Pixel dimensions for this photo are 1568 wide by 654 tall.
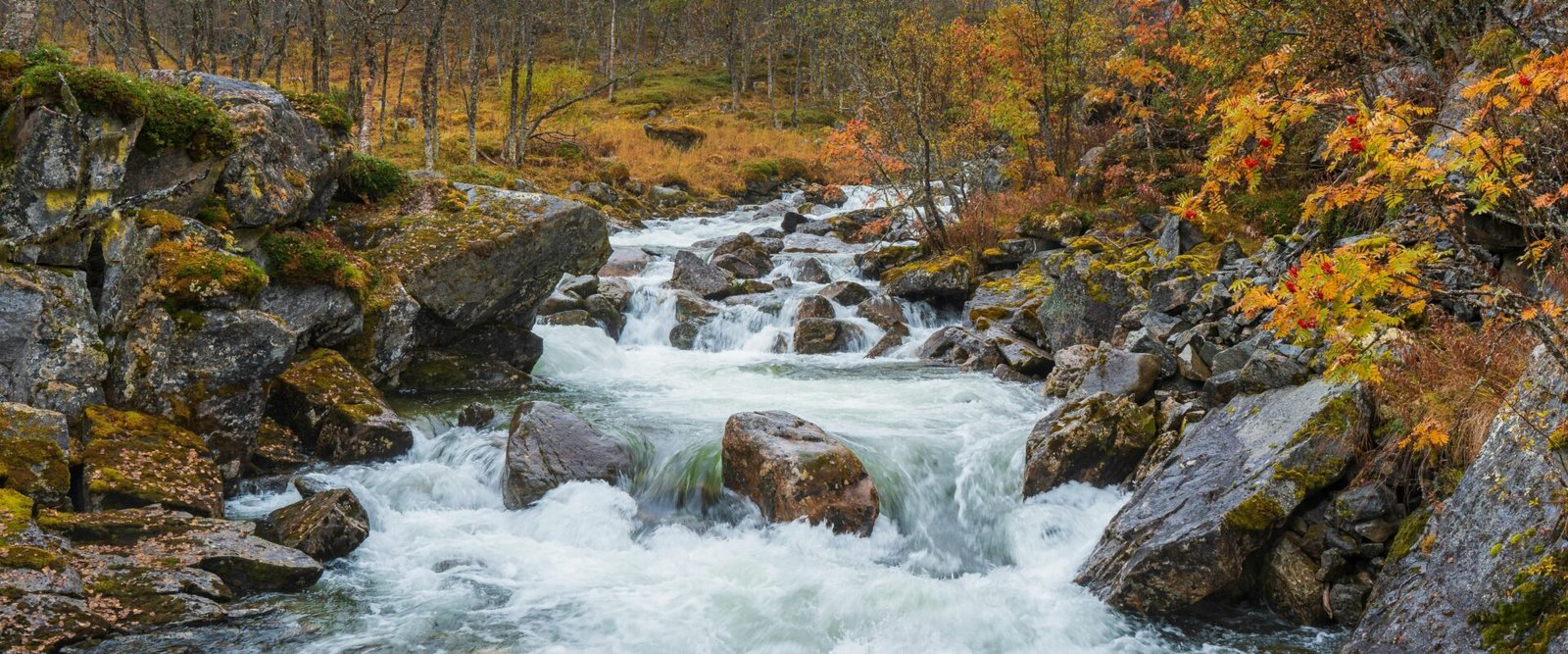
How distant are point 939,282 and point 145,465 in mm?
14472

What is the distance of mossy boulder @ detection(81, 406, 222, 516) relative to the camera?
24.8 feet

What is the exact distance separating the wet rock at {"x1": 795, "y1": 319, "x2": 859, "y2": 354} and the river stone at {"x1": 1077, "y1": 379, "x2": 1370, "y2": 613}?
9.63 m

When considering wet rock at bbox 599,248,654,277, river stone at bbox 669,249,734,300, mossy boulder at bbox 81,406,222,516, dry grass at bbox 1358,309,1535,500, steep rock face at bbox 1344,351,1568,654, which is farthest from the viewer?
wet rock at bbox 599,248,654,277

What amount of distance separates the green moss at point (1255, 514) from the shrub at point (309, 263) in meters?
10.4

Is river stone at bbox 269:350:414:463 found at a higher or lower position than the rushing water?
higher

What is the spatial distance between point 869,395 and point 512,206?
6.34 m

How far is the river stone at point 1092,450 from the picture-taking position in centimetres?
945

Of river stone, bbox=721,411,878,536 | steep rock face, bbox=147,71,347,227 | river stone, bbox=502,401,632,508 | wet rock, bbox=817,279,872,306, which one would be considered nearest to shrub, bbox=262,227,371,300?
steep rock face, bbox=147,71,347,227

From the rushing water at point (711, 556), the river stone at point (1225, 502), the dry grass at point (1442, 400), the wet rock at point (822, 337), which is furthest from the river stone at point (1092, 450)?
the wet rock at point (822, 337)

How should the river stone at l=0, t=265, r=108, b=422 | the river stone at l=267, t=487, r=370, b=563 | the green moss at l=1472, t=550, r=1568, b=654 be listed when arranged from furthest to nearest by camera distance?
1. the river stone at l=267, t=487, r=370, b=563
2. the river stone at l=0, t=265, r=108, b=422
3. the green moss at l=1472, t=550, r=1568, b=654

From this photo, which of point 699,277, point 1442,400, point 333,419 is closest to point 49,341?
point 333,419

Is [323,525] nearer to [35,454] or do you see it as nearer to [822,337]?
[35,454]

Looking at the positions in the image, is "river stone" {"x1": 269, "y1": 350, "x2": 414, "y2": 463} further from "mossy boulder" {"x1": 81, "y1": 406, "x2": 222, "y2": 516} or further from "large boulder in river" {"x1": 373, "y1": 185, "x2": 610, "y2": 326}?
"large boulder in river" {"x1": 373, "y1": 185, "x2": 610, "y2": 326}

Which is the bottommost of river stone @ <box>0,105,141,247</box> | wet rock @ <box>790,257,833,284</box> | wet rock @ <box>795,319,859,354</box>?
wet rock @ <box>795,319,859,354</box>
